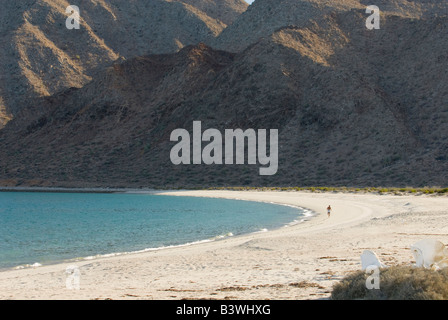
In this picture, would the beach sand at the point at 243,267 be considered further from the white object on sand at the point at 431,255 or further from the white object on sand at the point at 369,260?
the white object on sand at the point at 431,255

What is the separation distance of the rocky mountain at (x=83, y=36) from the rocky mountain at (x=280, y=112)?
10146 millimetres

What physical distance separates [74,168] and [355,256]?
7163cm

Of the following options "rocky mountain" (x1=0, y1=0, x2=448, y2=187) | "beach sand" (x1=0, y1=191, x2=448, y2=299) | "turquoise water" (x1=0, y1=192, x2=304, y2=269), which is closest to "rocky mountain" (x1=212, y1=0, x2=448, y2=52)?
"rocky mountain" (x1=0, y1=0, x2=448, y2=187)

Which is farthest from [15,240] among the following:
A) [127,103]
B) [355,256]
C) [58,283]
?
[127,103]

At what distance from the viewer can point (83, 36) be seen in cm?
12175

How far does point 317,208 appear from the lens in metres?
37.7

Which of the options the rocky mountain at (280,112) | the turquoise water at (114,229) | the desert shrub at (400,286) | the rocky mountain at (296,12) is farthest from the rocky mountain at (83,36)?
the desert shrub at (400,286)

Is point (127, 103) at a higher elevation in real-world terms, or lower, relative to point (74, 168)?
higher

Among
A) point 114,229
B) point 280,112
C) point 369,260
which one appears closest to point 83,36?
point 280,112

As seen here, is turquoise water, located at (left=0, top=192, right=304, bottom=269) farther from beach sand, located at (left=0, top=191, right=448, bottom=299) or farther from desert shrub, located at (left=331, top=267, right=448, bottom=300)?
desert shrub, located at (left=331, top=267, right=448, bottom=300)

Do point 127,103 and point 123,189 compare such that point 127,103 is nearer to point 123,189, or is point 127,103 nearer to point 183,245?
Answer: point 123,189

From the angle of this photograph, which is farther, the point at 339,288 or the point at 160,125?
the point at 160,125

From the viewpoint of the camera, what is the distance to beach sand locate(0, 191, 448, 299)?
36.2ft

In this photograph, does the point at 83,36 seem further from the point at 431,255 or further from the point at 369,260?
the point at 431,255
